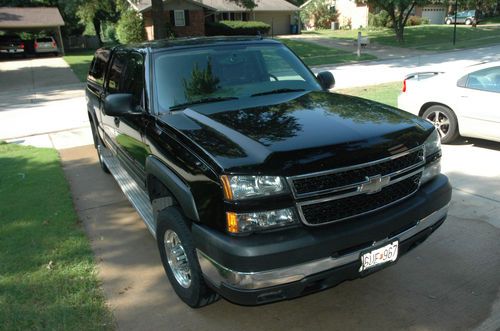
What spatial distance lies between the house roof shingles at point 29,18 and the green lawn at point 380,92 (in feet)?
96.2

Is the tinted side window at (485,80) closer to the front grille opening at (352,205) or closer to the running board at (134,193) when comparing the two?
the front grille opening at (352,205)

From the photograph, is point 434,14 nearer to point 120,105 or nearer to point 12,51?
point 12,51

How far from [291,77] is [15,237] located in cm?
327

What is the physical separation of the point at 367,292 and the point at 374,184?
114 cm

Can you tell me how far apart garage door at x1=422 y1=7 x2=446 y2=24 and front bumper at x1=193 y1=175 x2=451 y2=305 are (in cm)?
5639

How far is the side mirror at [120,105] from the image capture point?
373 centimetres

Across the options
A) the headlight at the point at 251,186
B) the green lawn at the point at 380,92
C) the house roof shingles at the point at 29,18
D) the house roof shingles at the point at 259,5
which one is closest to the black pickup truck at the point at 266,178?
the headlight at the point at 251,186

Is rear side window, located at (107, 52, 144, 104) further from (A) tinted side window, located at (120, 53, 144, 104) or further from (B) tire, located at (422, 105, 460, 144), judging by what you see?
(B) tire, located at (422, 105, 460, 144)

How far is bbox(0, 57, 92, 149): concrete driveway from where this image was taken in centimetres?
965

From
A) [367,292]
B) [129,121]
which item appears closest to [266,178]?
[367,292]

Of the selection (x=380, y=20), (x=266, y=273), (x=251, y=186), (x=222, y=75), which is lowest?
(x=266, y=273)

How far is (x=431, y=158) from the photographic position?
10.9 feet

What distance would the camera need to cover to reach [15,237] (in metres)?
4.61

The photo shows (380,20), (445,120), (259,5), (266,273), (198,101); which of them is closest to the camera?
(266,273)
